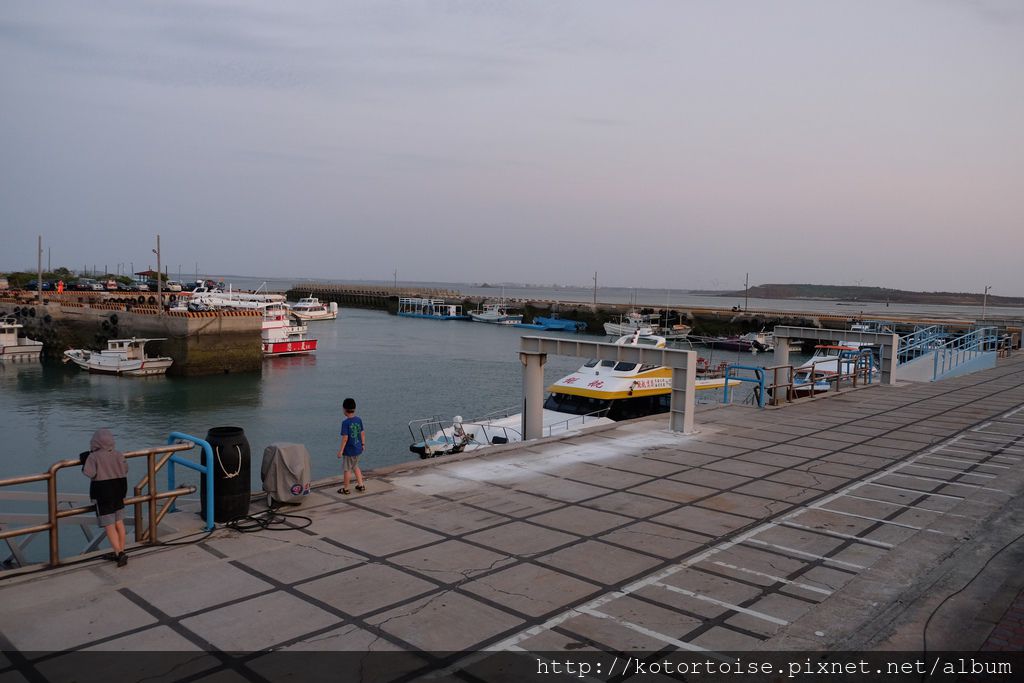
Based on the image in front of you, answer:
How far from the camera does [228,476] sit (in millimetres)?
9188

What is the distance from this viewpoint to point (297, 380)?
50.9m

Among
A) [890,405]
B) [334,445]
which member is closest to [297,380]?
[334,445]

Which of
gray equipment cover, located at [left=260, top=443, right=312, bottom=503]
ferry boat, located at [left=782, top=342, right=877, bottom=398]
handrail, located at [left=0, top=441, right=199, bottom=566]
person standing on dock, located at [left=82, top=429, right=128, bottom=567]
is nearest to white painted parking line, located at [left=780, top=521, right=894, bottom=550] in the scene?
gray equipment cover, located at [left=260, top=443, right=312, bottom=503]

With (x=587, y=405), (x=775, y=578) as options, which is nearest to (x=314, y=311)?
(x=587, y=405)

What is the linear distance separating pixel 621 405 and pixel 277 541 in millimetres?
16119

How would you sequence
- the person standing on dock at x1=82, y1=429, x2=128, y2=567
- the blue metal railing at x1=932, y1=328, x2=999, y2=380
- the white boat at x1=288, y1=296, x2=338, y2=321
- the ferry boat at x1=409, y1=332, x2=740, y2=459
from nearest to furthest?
the person standing on dock at x1=82, y1=429, x2=128, y2=567, the ferry boat at x1=409, y1=332, x2=740, y2=459, the blue metal railing at x1=932, y1=328, x2=999, y2=380, the white boat at x1=288, y1=296, x2=338, y2=321

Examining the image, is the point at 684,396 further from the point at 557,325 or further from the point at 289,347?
the point at 557,325

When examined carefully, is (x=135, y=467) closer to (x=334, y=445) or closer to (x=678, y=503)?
(x=334, y=445)

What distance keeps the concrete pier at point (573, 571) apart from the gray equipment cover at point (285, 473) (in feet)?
1.92

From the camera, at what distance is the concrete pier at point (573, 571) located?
648 cm

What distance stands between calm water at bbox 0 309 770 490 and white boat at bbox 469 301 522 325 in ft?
152

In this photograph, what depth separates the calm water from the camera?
99.5 feet

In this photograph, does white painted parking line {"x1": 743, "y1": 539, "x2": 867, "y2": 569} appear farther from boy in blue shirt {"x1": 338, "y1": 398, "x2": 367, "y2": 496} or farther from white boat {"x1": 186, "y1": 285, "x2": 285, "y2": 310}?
white boat {"x1": 186, "y1": 285, "x2": 285, "y2": 310}

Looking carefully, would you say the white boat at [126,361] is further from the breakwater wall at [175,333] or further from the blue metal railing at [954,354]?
the blue metal railing at [954,354]
